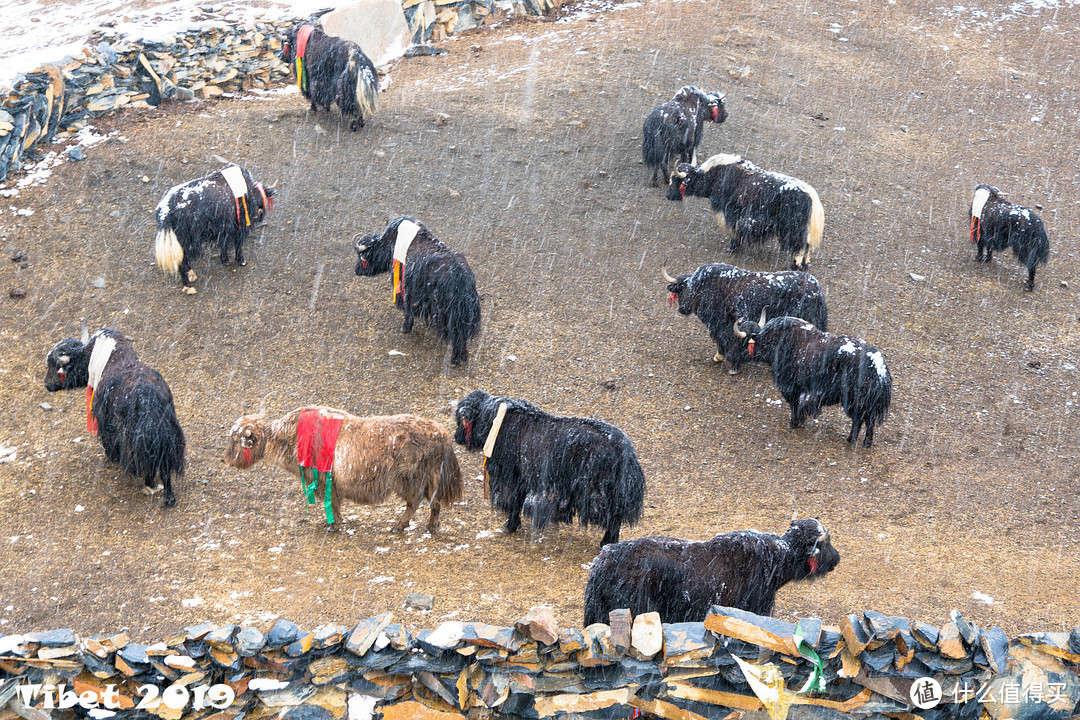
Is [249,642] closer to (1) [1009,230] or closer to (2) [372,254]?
(2) [372,254]

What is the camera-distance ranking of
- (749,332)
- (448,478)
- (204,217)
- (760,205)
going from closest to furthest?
(448,478) → (749,332) → (204,217) → (760,205)

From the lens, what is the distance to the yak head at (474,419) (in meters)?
6.12

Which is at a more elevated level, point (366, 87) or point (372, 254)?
point (366, 87)

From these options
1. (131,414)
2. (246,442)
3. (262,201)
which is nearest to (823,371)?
(246,442)

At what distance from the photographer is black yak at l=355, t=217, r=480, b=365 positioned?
805 centimetres

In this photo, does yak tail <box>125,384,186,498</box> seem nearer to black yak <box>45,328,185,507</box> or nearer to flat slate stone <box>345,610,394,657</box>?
black yak <box>45,328,185,507</box>

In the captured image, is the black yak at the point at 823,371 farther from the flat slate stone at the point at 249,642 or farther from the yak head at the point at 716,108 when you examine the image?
the flat slate stone at the point at 249,642

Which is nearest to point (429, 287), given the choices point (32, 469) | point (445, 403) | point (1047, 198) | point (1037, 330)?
point (445, 403)

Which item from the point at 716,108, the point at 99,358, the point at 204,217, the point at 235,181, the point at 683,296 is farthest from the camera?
the point at 716,108

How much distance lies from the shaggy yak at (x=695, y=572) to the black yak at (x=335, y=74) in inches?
317

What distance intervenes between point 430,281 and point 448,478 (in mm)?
2562

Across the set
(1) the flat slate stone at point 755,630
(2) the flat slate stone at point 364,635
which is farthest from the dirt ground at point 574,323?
(1) the flat slate stone at point 755,630

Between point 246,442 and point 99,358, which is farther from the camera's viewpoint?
point 99,358

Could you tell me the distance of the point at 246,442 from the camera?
602 cm
